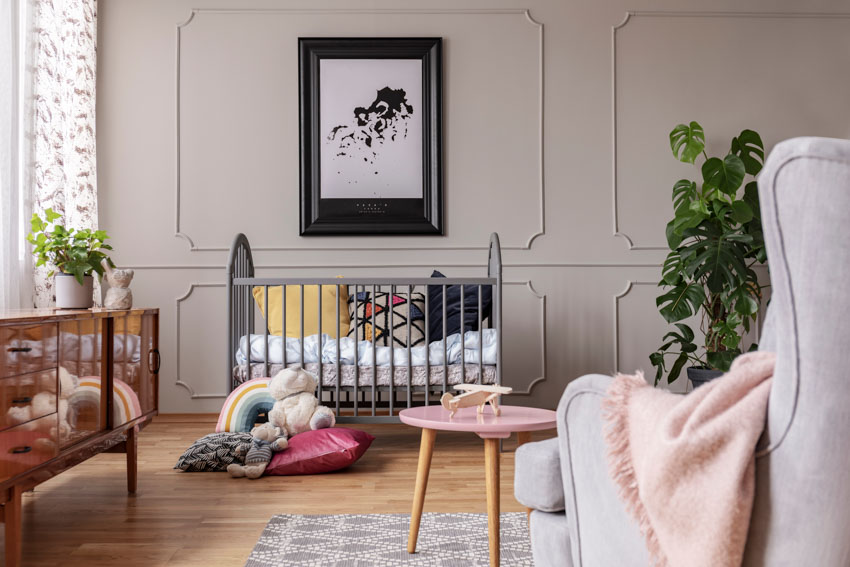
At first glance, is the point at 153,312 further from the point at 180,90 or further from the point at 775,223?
the point at 775,223

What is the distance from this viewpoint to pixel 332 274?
374 centimetres

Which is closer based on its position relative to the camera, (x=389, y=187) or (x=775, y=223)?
(x=775, y=223)

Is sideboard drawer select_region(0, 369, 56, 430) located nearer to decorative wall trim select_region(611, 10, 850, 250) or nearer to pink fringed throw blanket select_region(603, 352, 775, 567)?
pink fringed throw blanket select_region(603, 352, 775, 567)

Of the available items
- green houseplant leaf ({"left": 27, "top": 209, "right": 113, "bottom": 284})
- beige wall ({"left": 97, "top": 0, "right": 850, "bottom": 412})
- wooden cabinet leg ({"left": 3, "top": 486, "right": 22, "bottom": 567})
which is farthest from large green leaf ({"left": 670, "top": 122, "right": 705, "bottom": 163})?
wooden cabinet leg ({"left": 3, "top": 486, "right": 22, "bottom": 567})

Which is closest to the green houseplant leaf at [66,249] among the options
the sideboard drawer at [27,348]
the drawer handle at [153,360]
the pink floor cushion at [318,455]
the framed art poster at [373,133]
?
the drawer handle at [153,360]

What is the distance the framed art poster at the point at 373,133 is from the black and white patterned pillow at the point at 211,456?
1438 millimetres

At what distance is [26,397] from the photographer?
1516mm

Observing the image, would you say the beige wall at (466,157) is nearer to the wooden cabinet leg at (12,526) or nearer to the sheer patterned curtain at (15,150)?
the sheer patterned curtain at (15,150)

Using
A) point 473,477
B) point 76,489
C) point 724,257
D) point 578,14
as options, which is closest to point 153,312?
point 76,489

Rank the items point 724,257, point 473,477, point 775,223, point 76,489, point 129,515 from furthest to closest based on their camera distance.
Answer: point 724,257 → point 473,477 → point 76,489 → point 129,515 → point 775,223

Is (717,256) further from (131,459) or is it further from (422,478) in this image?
(131,459)

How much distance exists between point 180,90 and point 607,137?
2285 millimetres

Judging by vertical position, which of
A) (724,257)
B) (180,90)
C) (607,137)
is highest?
(180,90)

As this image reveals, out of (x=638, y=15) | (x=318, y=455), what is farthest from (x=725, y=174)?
(x=318, y=455)
